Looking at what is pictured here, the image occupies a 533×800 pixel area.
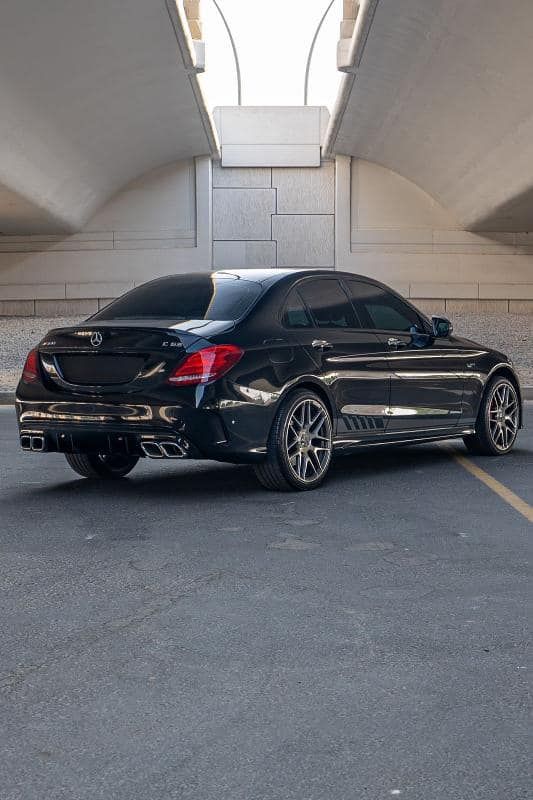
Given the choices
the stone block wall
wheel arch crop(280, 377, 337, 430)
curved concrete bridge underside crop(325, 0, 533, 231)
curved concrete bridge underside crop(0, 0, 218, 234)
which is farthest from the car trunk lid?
the stone block wall

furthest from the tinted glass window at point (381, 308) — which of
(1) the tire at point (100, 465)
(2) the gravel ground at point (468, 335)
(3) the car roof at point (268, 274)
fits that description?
(2) the gravel ground at point (468, 335)

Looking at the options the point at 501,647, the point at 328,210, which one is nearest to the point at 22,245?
the point at 328,210

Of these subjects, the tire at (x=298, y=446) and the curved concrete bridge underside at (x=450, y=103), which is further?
the curved concrete bridge underside at (x=450, y=103)

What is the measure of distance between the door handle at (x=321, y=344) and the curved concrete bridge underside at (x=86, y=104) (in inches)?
361

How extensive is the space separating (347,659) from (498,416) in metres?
6.43

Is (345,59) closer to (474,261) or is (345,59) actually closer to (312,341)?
(474,261)

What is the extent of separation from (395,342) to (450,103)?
15.3 m


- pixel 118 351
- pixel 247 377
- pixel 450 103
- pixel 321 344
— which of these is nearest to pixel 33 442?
pixel 118 351

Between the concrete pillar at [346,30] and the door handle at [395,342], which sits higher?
the concrete pillar at [346,30]

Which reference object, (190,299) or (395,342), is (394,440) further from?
(190,299)

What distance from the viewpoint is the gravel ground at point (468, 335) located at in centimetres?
2166

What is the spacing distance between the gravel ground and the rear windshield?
9637mm

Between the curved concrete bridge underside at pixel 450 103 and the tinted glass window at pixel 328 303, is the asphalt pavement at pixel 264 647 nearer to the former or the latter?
the tinted glass window at pixel 328 303

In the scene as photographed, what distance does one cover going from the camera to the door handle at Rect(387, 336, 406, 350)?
380 inches
